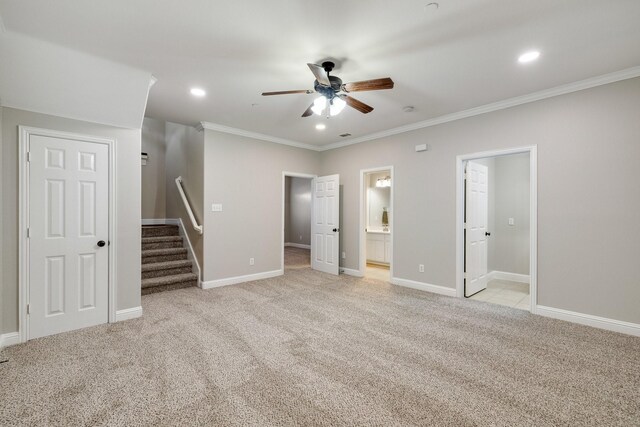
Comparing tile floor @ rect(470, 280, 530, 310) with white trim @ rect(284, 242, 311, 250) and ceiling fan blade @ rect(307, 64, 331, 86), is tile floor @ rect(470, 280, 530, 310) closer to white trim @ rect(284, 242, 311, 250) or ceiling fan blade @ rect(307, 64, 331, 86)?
ceiling fan blade @ rect(307, 64, 331, 86)

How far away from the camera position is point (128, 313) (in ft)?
11.1

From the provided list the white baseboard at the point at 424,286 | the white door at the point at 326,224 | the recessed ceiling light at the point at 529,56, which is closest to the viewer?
the recessed ceiling light at the point at 529,56

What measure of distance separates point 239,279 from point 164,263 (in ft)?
4.20

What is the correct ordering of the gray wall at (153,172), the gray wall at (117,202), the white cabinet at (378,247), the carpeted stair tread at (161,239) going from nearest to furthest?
the gray wall at (117,202) < the carpeted stair tread at (161,239) < the gray wall at (153,172) < the white cabinet at (378,247)

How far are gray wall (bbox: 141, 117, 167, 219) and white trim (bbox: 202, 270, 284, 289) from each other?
2.83 metres

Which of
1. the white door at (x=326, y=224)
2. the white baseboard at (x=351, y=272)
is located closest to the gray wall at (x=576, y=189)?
the white baseboard at (x=351, y=272)

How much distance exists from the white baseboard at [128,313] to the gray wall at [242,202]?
1.25m

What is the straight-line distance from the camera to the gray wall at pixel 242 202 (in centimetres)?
477

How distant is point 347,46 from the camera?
2.53 meters

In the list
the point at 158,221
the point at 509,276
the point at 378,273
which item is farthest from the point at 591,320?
the point at 158,221

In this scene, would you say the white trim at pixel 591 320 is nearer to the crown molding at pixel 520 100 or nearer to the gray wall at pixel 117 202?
the crown molding at pixel 520 100

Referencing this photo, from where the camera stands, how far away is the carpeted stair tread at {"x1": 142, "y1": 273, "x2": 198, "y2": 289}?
14.2ft

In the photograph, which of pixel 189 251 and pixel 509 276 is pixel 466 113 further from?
pixel 189 251

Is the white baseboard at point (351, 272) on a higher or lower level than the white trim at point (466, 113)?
lower
